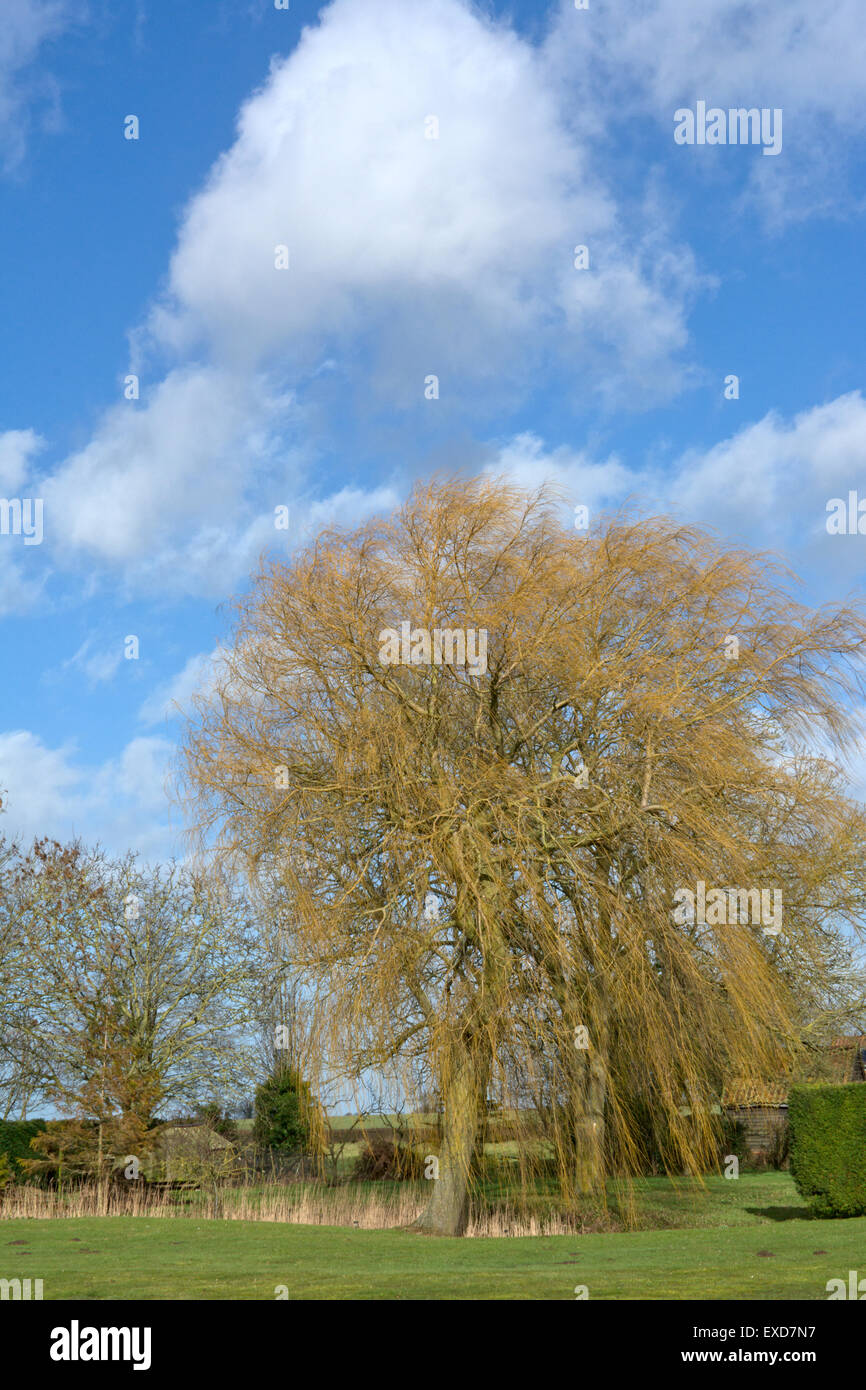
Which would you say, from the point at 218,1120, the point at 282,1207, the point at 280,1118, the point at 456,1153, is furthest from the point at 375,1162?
the point at 456,1153

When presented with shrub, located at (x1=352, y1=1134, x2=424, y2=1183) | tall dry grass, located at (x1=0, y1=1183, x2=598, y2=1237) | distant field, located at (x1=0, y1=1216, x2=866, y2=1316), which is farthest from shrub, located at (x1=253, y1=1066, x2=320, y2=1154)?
distant field, located at (x1=0, y1=1216, x2=866, y2=1316)

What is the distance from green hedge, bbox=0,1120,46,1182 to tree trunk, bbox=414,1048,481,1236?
30.6ft

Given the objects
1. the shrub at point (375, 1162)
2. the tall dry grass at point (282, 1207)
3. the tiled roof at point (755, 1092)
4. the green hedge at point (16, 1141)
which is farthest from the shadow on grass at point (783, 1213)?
the green hedge at point (16, 1141)

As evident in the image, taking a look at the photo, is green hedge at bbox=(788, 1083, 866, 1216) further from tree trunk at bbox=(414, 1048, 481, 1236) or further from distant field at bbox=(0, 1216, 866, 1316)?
tree trunk at bbox=(414, 1048, 481, 1236)

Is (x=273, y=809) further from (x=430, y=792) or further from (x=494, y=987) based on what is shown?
(x=494, y=987)

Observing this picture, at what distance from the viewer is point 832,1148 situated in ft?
53.7

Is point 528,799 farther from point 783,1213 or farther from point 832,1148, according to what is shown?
point 783,1213

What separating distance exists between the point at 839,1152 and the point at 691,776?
5968mm

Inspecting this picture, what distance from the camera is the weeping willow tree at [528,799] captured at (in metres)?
14.2

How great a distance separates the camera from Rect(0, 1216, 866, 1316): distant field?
8820mm

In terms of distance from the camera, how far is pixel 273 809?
15.1 metres

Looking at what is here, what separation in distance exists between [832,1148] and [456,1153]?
560 centimetres
